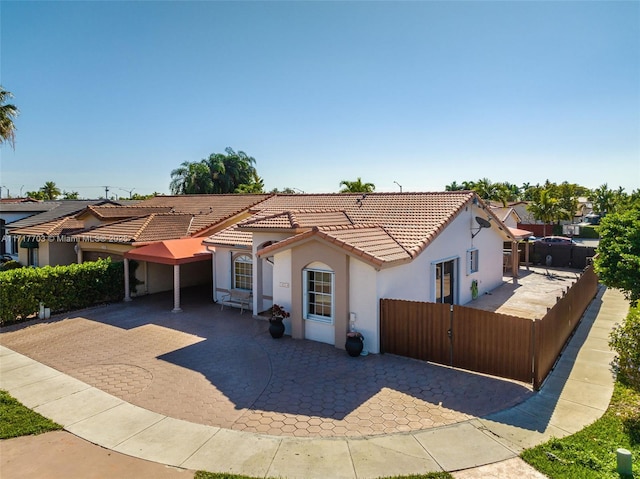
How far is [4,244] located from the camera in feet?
A: 113

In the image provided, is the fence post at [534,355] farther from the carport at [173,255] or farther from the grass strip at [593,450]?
the carport at [173,255]

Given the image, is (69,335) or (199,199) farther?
(199,199)

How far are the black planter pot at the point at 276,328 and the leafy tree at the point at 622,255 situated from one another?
12.2 m

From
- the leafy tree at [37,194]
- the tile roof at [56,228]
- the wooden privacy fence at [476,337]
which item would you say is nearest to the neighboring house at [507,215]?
the wooden privacy fence at [476,337]

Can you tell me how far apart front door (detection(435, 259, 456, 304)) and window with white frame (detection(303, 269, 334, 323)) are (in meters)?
5.69

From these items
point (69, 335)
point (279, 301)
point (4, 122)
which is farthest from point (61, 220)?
point (279, 301)

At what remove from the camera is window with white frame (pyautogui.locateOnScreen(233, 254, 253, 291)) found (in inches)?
748

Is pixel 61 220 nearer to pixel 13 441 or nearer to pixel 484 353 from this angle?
pixel 13 441

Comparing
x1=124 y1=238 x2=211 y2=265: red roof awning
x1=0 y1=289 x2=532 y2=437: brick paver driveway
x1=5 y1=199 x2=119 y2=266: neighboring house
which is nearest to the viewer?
x1=0 y1=289 x2=532 y2=437: brick paver driveway

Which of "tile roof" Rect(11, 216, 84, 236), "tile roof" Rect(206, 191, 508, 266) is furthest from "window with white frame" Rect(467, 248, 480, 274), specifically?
"tile roof" Rect(11, 216, 84, 236)

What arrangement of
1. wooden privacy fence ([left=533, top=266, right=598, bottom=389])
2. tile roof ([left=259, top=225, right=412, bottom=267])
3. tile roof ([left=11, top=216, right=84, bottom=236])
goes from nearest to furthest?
wooden privacy fence ([left=533, top=266, right=598, bottom=389]) < tile roof ([left=259, top=225, right=412, bottom=267]) < tile roof ([left=11, top=216, right=84, bottom=236])

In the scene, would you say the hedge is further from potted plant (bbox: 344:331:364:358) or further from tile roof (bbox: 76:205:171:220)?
potted plant (bbox: 344:331:364:358)

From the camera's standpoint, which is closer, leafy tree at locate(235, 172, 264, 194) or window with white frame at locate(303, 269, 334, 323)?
window with white frame at locate(303, 269, 334, 323)

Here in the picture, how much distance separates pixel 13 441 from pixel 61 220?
23109 millimetres
